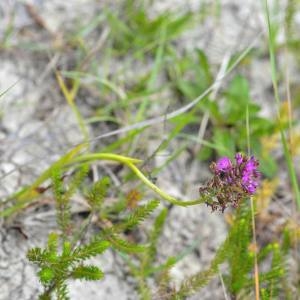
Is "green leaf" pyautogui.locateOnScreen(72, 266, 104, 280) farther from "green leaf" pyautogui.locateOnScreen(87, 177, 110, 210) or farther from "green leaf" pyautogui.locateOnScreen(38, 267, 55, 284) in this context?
"green leaf" pyautogui.locateOnScreen(87, 177, 110, 210)

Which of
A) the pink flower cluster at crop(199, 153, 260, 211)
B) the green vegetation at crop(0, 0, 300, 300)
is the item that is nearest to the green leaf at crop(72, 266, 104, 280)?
the green vegetation at crop(0, 0, 300, 300)

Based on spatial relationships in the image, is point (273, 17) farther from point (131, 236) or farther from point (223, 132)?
point (131, 236)

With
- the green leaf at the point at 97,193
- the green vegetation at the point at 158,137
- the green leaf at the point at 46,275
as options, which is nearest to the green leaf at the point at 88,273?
the green vegetation at the point at 158,137

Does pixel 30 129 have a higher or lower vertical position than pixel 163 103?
lower

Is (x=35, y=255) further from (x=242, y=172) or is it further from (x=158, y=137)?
(x=158, y=137)

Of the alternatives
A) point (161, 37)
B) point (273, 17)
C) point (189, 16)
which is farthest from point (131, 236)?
point (273, 17)
